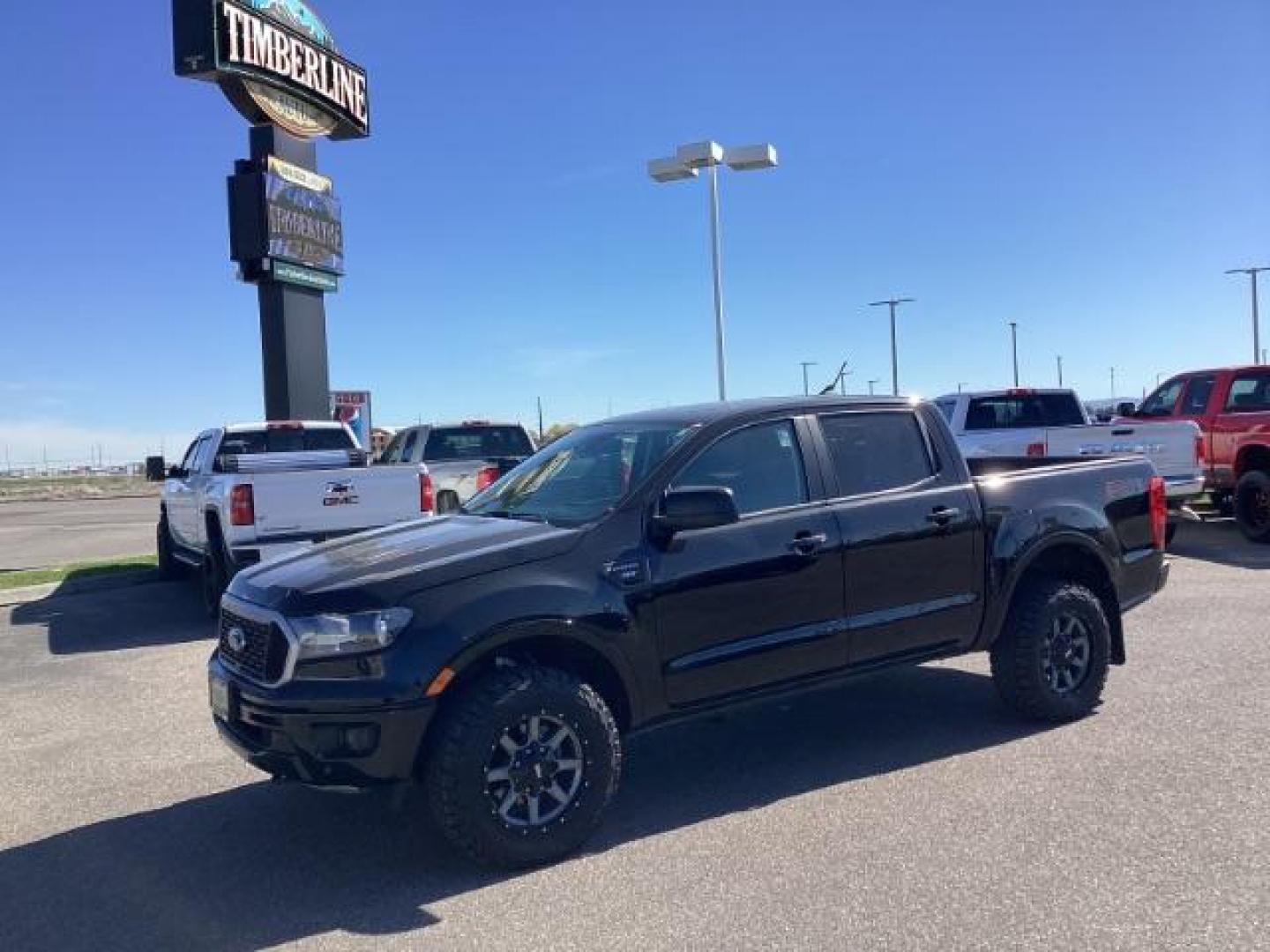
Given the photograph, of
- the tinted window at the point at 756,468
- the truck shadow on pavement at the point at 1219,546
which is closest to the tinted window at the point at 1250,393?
the truck shadow on pavement at the point at 1219,546

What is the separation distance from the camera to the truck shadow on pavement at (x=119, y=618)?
9562 millimetres

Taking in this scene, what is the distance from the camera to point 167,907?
157 inches

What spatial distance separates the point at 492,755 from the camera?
163 inches

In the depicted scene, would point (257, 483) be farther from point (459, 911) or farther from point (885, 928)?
point (885, 928)

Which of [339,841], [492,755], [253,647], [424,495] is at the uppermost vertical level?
[424,495]

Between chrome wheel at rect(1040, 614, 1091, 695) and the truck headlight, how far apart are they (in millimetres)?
3478

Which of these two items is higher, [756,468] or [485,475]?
[756,468]

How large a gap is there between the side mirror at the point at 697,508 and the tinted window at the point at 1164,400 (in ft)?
38.6

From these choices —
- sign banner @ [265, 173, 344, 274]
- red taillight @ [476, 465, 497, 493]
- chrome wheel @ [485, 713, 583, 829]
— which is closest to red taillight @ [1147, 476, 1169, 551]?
chrome wheel @ [485, 713, 583, 829]

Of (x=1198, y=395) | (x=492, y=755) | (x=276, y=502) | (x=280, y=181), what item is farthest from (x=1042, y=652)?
(x=280, y=181)

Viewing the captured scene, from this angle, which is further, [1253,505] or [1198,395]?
[1198,395]

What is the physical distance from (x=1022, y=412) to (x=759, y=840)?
1083 centimetres

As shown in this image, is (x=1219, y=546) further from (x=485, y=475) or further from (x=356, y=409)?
(x=356, y=409)

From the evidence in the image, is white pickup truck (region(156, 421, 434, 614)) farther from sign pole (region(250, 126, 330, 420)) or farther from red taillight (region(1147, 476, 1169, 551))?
red taillight (region(1147, 476, 1169, 551))
